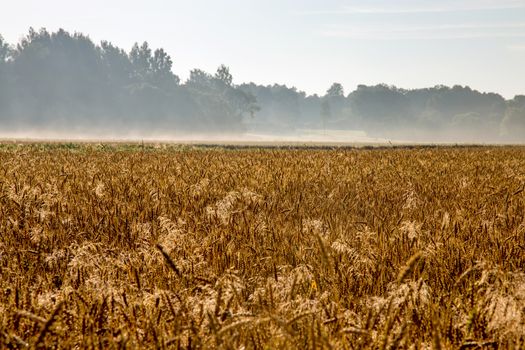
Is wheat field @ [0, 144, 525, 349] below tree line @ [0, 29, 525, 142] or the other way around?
below

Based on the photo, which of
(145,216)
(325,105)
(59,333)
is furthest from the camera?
(325,105)

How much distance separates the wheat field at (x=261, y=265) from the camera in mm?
2666

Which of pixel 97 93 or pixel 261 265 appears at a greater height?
pixel 97 93

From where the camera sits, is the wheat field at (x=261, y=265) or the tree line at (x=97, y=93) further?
the tree line at (x=97, y=93)

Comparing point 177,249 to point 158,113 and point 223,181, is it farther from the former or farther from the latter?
point 158,113

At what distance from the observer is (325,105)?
199250mm

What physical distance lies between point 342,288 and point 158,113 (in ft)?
440

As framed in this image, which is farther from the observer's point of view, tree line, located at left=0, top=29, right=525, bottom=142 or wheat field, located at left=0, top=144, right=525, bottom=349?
tree line, located at left=0, top=29, right=525, bottom=142

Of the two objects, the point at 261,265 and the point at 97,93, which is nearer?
the point at 261,265

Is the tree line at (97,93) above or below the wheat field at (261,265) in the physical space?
above

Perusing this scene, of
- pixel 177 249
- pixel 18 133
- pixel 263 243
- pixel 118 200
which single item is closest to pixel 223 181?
pixel 118 200

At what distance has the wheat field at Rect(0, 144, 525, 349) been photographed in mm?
2666

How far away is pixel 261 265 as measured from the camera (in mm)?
4664

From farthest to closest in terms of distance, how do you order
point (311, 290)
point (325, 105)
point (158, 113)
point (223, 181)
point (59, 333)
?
1. point (325, 105)
2. point (158, 113)
3. point (223, 181)
4. point (311, 290)
5. point (59, 333)
